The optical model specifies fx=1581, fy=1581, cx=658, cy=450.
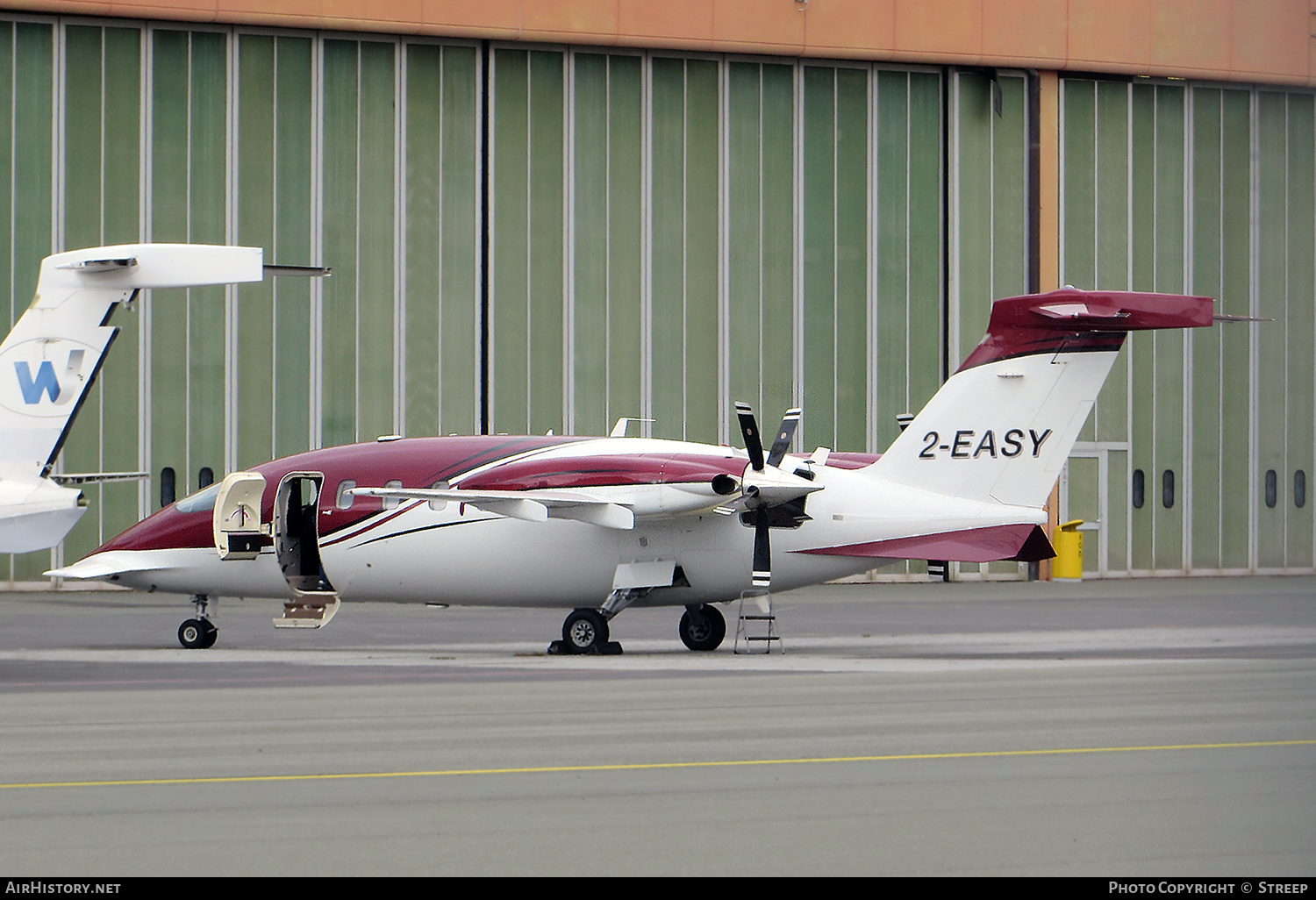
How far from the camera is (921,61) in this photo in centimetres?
4281

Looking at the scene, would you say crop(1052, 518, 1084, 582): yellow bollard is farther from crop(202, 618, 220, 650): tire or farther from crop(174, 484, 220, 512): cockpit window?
crop(202, 618, 220, 650): tire

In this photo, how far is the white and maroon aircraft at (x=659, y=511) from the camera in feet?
75.3

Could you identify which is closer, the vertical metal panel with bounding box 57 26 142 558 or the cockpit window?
the cockpit window

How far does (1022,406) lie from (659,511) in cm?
565

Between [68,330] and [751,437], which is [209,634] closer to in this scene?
[68,330]

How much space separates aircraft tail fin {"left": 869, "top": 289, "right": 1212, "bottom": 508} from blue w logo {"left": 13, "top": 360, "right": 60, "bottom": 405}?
12.2 metres

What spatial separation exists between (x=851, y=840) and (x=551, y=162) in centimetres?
3287

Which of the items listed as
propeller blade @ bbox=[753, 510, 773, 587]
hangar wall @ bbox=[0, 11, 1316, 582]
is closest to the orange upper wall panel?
hangar wall @ bbox=[0, 11, 1316, 582]

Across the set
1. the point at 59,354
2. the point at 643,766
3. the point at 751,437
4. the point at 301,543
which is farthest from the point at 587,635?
the point at 643,766

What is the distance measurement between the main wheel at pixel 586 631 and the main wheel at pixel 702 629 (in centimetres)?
151

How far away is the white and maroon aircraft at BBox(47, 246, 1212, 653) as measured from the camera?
22953 millimetres

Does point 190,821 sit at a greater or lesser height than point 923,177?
lesser

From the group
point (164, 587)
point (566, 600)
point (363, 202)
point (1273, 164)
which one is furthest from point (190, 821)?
point (1273, 164)
